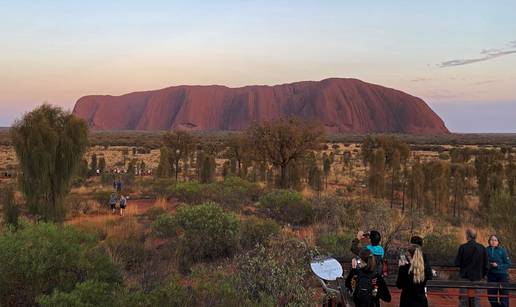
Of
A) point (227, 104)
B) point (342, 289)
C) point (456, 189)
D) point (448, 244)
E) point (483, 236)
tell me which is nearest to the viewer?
point (342, 289)

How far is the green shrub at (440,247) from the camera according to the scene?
33.2 ft

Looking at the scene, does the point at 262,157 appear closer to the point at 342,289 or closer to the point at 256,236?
the point at 256,236

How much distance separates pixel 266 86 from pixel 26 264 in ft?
611

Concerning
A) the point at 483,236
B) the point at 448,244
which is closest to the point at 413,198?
the point at 483,236

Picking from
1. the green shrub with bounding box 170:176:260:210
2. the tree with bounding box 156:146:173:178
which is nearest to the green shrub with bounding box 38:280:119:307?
the green shrub with bounding box 170:176:260:210

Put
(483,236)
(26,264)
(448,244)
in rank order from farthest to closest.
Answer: (483,236)
(448,244)
(26,264)

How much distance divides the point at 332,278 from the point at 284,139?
58.2ft

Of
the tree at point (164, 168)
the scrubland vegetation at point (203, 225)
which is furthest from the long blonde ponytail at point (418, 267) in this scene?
the tree at point (164, 168)

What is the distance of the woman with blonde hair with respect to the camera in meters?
5.21

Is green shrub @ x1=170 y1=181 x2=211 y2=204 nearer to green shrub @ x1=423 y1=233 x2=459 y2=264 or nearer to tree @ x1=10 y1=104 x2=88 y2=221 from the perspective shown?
tree @ x1=10 y1=104 x2=88 y2=221

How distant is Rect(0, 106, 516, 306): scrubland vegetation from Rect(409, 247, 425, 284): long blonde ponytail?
1.66m

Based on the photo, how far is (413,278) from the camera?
5.26 m

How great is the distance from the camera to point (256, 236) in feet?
38.9

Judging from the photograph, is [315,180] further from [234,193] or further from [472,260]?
[472,260]
